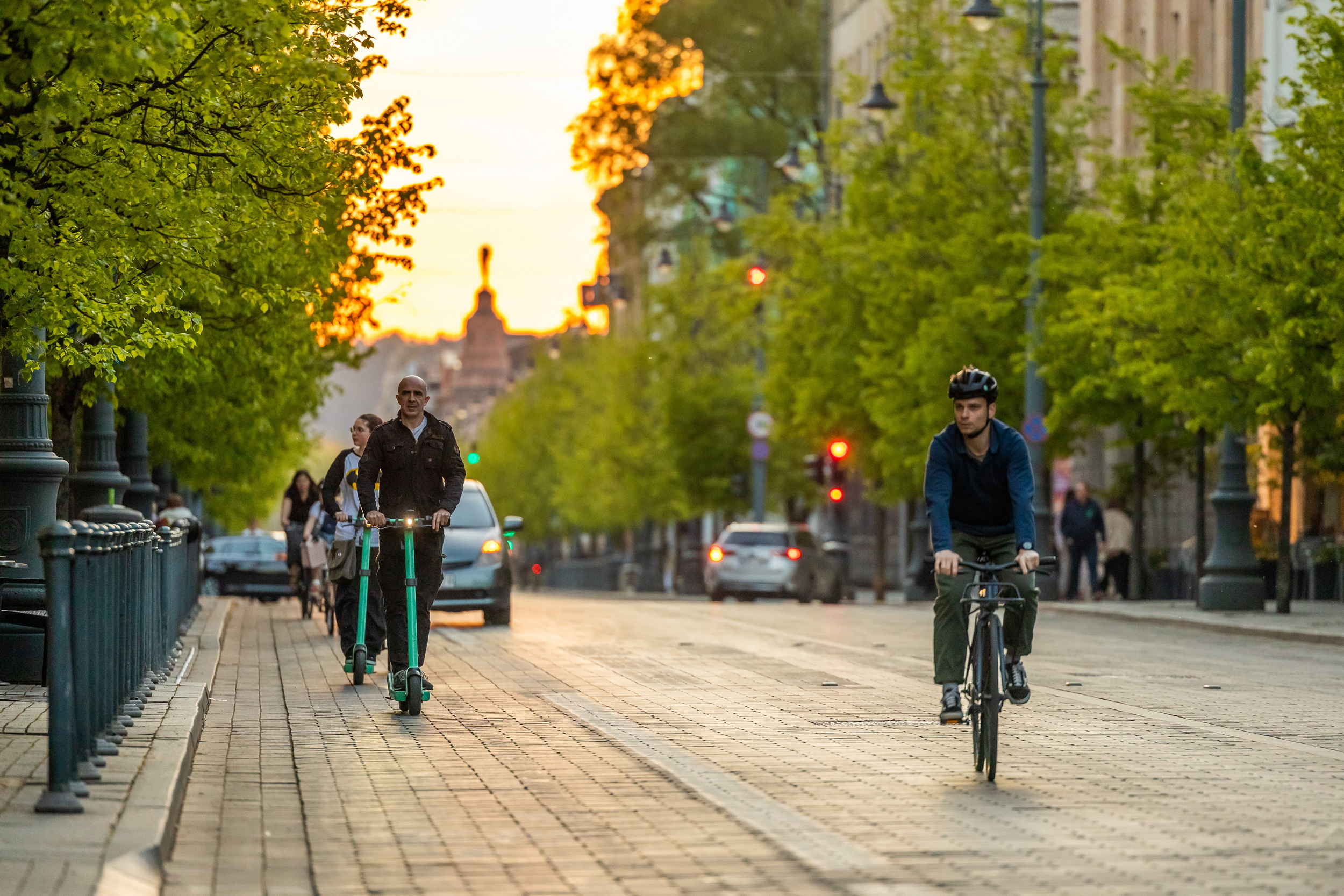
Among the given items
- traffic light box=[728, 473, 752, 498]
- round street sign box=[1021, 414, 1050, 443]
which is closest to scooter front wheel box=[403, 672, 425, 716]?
round street sign box=[1021, 414, 1050, 443]

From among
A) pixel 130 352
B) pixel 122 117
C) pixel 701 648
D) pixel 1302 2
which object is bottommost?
pixel 701 648

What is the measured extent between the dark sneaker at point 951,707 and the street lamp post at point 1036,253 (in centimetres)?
2340

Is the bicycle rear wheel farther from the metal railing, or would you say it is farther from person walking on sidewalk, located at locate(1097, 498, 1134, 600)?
person walking on sidewalk, located at locate(1097, 498, 1134, 600)

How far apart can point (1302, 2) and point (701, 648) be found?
373 inches

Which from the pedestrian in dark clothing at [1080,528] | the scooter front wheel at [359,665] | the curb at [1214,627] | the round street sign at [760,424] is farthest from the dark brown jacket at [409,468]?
the round street sign at [760,424]

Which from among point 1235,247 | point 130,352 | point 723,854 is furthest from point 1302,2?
point 723,854

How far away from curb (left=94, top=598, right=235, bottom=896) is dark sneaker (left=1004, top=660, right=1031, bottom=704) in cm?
352

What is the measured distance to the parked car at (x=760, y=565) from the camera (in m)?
41.2

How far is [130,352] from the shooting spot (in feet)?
49.3

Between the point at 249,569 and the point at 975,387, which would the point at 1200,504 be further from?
the point at 975,387

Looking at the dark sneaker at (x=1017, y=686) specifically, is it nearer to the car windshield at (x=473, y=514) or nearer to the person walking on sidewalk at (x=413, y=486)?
the person walking on sidewalk at (x=413, y=486)

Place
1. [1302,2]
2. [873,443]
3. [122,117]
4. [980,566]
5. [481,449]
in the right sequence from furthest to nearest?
[481,449]
[873,443]
[1302,2]
[122,117]
[980,566]

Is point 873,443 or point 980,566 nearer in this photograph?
point 980,566

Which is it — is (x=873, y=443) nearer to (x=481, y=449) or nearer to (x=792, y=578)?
(x=792, y=578)
